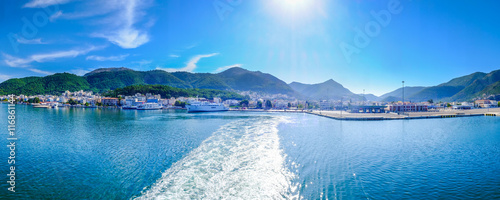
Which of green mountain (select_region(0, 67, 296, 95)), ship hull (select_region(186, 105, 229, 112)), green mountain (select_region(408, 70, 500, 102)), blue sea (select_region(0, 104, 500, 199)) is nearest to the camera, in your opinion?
blue sea (select_region(0, 104, 500, 199))

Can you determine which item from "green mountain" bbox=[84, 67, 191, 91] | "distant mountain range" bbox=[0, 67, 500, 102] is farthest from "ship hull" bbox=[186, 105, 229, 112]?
"green mountain" bbox=[84, 67, 191, 91]

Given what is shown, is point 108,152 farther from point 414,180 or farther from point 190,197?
point 414,180

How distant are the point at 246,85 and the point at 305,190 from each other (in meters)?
184

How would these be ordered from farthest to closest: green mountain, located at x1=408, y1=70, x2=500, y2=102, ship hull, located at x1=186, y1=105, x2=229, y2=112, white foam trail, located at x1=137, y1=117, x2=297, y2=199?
green mountain, located at x1=408, y1=70, x2=500, y2=102 < ship hull, located at x1=186, y1=105, x2=229, y2=112 < white foam trail, located at x1=137, y1=117, x2=297, y2=199

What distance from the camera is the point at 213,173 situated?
25.8ft

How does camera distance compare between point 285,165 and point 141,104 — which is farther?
point 141,104

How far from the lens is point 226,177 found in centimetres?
751

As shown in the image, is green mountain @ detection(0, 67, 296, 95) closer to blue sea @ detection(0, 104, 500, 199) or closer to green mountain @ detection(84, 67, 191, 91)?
green mountain @ detection(84, 67, 191, 91)

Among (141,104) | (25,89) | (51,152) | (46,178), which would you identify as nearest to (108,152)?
(51,152)

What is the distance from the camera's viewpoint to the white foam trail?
245 inches

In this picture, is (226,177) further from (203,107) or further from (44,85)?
(44,85)

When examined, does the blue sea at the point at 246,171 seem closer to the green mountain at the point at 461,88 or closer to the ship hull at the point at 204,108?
the ship hull at the point at 204,108

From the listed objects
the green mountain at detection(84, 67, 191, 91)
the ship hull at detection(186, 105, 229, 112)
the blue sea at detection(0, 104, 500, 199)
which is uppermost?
the green mountain at detection(84, 67, 191, 91)

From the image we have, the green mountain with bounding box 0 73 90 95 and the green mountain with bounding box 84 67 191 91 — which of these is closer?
the green mountain with bounding box 0 73 90 95
